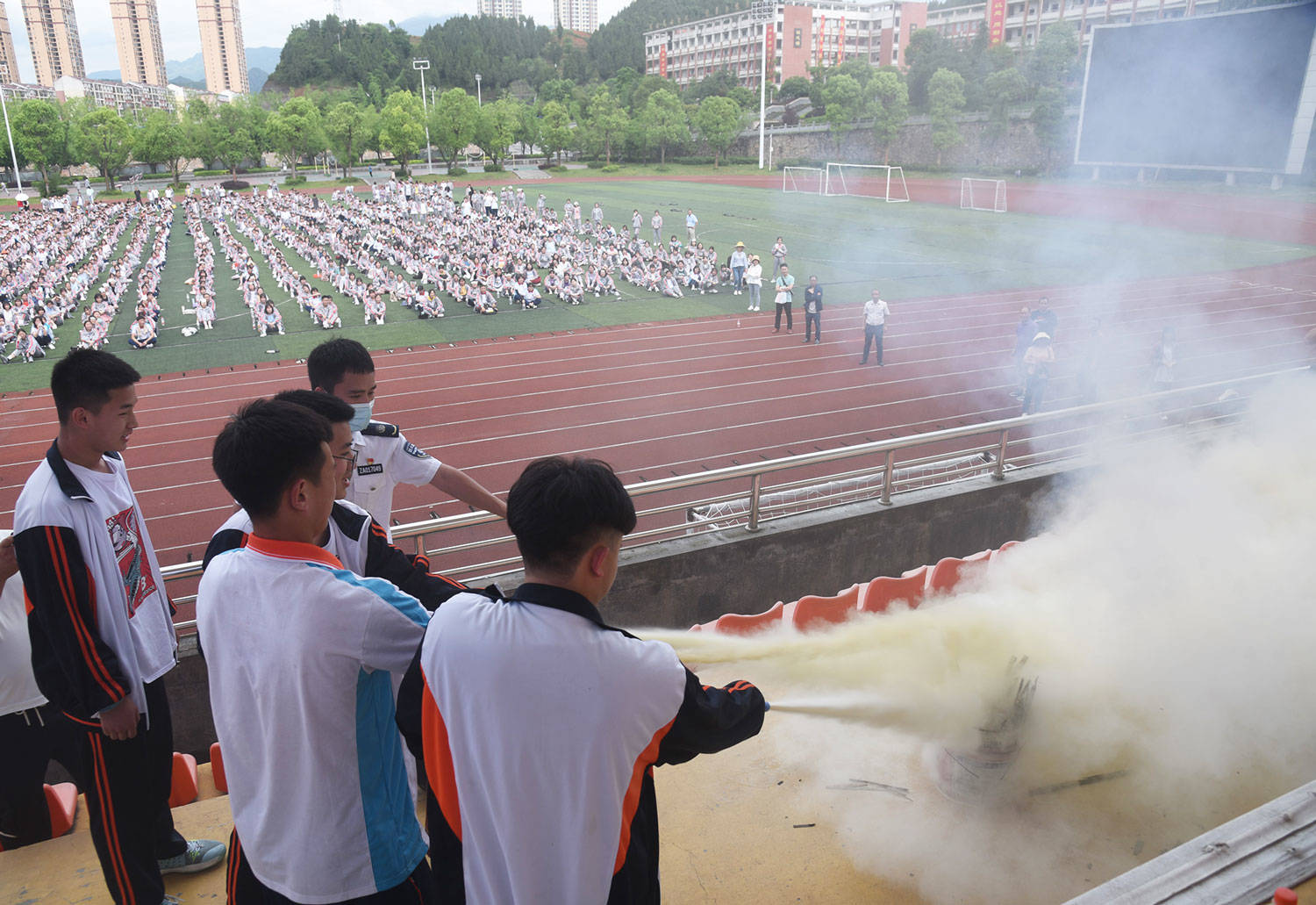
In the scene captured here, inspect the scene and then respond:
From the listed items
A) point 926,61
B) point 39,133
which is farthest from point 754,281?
point 39,133

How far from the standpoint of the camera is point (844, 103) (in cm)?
4850

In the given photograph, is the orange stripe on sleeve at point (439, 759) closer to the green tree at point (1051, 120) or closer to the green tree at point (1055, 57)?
the green tree at point (1055, 57)

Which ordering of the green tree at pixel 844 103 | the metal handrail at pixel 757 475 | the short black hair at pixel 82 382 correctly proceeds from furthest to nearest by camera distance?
the green tree at pixel 844 103, the metal handrail at pixel 757 475, the short black hair at pixel 82 382

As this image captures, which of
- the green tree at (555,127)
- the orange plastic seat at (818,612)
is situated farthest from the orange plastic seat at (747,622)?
the green tree at (555,127)

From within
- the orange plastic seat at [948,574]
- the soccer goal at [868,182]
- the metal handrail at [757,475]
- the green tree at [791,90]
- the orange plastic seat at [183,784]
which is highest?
the green tree at [791,90]

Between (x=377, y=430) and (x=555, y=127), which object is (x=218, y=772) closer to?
(x=377, y=430)

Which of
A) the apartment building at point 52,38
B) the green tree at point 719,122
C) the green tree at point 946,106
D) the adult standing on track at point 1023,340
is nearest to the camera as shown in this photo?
the adult standing on track at point 1023,340

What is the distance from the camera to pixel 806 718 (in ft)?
12.2

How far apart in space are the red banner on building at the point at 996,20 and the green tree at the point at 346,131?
4481 cm

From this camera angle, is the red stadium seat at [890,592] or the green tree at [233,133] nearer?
the red stadium seat at [890,592]

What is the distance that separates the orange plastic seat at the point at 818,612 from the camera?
14.9ft

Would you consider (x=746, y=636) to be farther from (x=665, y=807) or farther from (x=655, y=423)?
(x=655, y=423)

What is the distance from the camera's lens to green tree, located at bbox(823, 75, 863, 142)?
47.9 metres

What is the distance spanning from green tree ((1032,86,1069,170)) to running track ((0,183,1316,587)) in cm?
665
